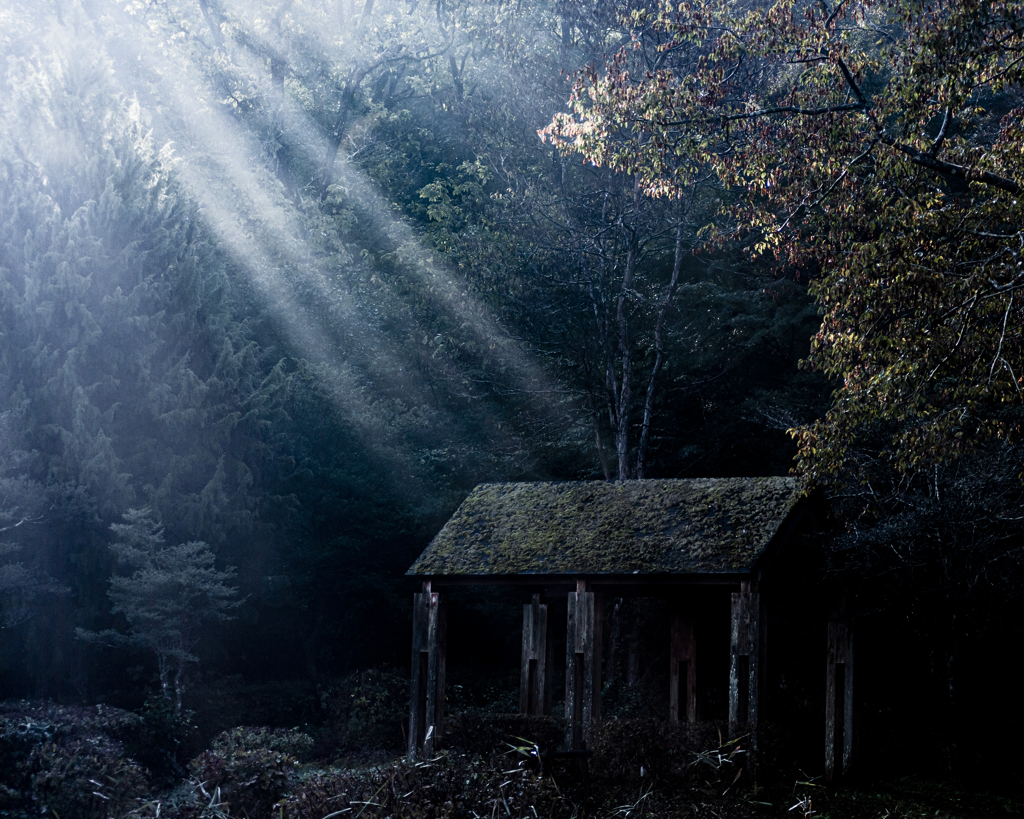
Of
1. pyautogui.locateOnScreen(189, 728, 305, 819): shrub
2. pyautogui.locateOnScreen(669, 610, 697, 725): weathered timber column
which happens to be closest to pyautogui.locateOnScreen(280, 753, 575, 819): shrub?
pyautogui.locateOnScreen(189, 728, 305, 819): shrub

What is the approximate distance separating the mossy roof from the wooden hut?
2 cm

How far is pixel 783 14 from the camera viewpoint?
1109 centimetres

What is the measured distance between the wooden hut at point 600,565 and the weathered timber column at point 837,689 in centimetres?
3

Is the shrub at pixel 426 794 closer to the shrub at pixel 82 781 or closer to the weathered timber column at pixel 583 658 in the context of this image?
the weathered timber column at pixel 583 658

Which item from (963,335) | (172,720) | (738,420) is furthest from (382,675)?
(963,335)

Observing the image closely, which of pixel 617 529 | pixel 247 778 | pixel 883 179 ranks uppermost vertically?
pixel 883 179

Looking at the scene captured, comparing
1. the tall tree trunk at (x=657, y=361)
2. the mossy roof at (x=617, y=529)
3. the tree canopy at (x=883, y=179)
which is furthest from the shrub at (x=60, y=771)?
the tall tree trunk at (x=657, y=361)

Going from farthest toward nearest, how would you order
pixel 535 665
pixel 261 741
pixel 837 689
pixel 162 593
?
1. pixel 162 593
2. pixel 535 665
3. pixel 261 741
4. pixel 837 689

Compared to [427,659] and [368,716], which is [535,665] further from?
[368,716]

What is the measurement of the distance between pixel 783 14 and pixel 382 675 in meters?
13.9

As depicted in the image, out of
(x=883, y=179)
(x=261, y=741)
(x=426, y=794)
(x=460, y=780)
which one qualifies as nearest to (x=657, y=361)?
(x=883, y=179)

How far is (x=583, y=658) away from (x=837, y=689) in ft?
13.4

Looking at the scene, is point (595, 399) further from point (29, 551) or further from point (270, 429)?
point (29, 551)

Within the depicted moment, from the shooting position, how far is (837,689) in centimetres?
1434
